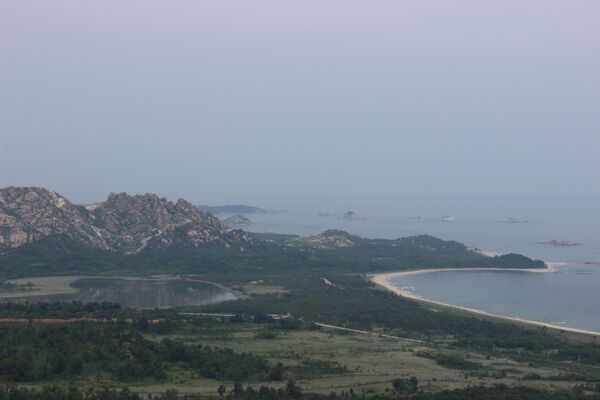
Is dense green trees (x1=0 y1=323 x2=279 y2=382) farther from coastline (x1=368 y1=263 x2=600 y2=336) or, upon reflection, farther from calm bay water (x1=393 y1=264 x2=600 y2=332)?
calm bay water (x1=393 y1=264 x2=600 y2=332)

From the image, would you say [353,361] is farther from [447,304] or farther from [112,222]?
[112,222]

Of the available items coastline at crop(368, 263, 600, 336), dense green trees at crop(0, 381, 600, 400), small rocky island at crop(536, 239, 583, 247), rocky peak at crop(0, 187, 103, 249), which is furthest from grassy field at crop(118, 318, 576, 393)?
small rocky island at crop(536, 239, 583, 247)

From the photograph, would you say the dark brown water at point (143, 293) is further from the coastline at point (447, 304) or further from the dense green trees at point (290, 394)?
the dense green trees at point (290, 394)

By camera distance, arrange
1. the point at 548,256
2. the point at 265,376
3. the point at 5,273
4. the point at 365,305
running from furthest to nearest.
Result: the point at 548,256, the point at 5,273, the point at 365,305, the point at 265,376

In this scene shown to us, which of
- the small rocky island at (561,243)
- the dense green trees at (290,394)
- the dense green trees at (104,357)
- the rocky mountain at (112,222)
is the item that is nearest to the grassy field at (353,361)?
the dense green trees at (104,357)

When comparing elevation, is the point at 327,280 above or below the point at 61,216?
below

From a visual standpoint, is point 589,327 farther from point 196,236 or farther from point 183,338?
point 196,236

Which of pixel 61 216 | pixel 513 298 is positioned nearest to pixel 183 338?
pixel 513 298
